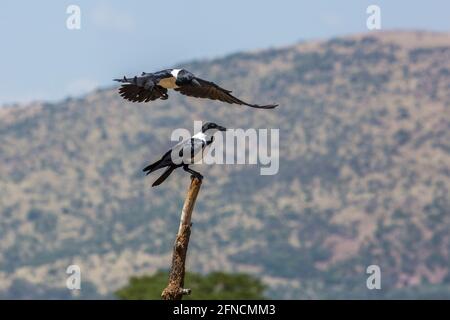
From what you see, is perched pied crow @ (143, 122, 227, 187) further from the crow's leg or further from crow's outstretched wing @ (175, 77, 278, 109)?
crow's outstretched wing @ (175, 77, 278, 109)

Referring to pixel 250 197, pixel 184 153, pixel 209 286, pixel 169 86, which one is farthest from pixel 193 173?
pixel 250 197

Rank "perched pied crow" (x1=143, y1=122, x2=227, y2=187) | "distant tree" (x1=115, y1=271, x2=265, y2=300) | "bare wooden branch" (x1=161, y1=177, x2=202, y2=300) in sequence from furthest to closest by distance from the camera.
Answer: "distant tree" (x1=115, y1=271, x2=265, y2=300) → "bare wooden branch" (x1=161, y1=177, x2=202, y2=300) → "perched pied crow" (x1=143, y1=122, x2=227, y2=187)

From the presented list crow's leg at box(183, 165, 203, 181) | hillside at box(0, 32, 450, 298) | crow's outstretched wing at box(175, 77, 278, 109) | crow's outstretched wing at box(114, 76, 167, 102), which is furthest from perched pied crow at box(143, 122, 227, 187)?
hillside at box(0, 32, 450, 298)

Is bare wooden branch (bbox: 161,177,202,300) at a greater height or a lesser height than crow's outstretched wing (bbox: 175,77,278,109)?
lesser

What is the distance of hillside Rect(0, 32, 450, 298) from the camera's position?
125938 mm

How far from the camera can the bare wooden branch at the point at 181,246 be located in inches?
503

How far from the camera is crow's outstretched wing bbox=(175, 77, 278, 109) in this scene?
12008 millimetres

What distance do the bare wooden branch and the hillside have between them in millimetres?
100724

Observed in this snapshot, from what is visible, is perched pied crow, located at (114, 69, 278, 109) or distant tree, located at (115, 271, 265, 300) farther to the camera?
distant tree, located at (115, 271, 265, 300)

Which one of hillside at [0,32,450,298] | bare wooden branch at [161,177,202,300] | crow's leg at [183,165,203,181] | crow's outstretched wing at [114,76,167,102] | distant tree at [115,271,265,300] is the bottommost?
bare wooden branch at [161,177,202,300]

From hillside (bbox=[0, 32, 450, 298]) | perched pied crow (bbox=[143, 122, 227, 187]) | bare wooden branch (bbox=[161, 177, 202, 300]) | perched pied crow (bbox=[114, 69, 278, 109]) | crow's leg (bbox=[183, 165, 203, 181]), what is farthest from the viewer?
hillside (bbox=[0, 32, 450, 298])

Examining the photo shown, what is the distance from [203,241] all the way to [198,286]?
2314 inches

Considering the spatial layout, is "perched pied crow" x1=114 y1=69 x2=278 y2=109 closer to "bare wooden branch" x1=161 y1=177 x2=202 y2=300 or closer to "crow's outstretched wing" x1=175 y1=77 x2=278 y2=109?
"crow's outstretched wing" x1=175 y1=77 x2=278 y2=109
